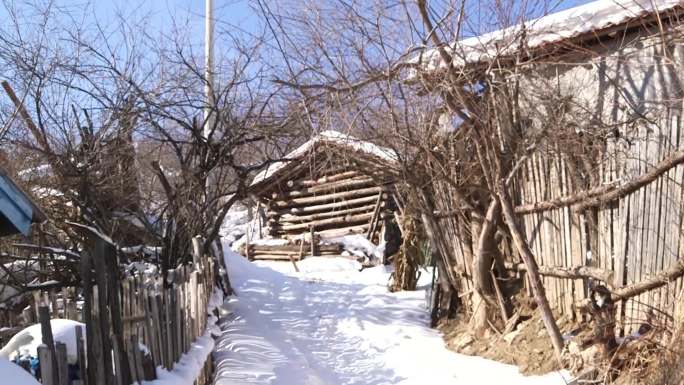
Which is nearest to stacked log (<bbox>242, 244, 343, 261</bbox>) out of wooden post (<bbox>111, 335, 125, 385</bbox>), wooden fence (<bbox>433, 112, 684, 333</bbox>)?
wooden fence (<bbox>433, 112, 684, 333</bbox>)

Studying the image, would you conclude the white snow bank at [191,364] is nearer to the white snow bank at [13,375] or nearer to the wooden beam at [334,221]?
the white snow bank at [13,375]

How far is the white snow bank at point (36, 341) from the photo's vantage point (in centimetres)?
413

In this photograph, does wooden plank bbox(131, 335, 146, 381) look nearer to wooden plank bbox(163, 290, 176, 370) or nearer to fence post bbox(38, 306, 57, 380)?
wooden plank bbox(163, 290, 176, 370)

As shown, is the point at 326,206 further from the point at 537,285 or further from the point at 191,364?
the point at 537,285

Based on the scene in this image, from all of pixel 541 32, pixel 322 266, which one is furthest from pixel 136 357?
pixel 322 266

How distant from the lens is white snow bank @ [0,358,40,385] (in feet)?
9.57

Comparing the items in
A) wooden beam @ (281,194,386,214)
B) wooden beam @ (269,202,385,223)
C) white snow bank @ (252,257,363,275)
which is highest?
wooden beam @ (281,194,386,214)

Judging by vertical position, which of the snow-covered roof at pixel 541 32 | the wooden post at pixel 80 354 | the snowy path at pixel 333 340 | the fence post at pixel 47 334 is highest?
the snow-covered roof at pixel 541 32

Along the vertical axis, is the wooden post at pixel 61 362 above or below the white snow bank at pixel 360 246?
below

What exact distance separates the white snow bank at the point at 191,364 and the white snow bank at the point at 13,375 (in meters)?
1.88

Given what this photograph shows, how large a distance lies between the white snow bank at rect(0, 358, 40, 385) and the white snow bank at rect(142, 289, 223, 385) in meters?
1.88

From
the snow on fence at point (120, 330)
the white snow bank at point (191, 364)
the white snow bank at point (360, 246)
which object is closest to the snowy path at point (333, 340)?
the white snow bank at point (191, 364)

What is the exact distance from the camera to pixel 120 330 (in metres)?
4.55

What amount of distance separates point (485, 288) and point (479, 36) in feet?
10.2
